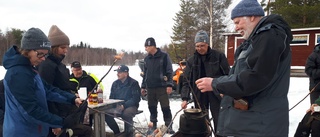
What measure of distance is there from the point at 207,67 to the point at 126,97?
2319mm

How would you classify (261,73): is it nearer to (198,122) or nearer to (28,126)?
(198,122)

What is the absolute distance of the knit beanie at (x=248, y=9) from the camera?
6.02 ft

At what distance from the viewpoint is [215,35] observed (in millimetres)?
23859

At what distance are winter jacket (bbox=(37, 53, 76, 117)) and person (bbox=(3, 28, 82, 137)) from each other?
17.9 inches

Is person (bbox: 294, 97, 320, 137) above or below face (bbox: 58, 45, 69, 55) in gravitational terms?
below

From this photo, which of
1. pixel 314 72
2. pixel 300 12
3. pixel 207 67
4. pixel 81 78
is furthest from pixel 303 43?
pixel 81 78

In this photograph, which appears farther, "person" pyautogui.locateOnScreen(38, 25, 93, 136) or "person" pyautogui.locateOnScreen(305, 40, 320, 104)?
"person" pyautogui.locateOnScreen(305, 40, 320, 104)

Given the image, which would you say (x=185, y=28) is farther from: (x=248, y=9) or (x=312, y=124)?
(x=248, y=9)

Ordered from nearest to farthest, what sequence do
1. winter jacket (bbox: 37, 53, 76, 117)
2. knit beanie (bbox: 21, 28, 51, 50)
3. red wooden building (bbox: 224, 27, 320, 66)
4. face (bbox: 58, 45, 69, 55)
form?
knit beanie (bbox: 21, 28, 51, 50) → winter jacket (bbox: 37, 53, 76, 117) → face (bbox: 58, 45, 69, 55) → red wooden building (bbox: 224, 27, 320, 66)

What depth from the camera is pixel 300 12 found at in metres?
20.4

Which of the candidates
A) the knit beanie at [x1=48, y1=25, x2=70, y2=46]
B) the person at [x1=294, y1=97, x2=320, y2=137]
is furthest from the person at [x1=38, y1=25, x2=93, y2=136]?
the person at [x1=294, y1=97, x2=320, y2=137]

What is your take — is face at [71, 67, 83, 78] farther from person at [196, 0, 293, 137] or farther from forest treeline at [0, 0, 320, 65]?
forest treeline at [0, 0, 320, 65]

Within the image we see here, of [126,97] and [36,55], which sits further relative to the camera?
[126,97]

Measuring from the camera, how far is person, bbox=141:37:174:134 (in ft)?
17.5
